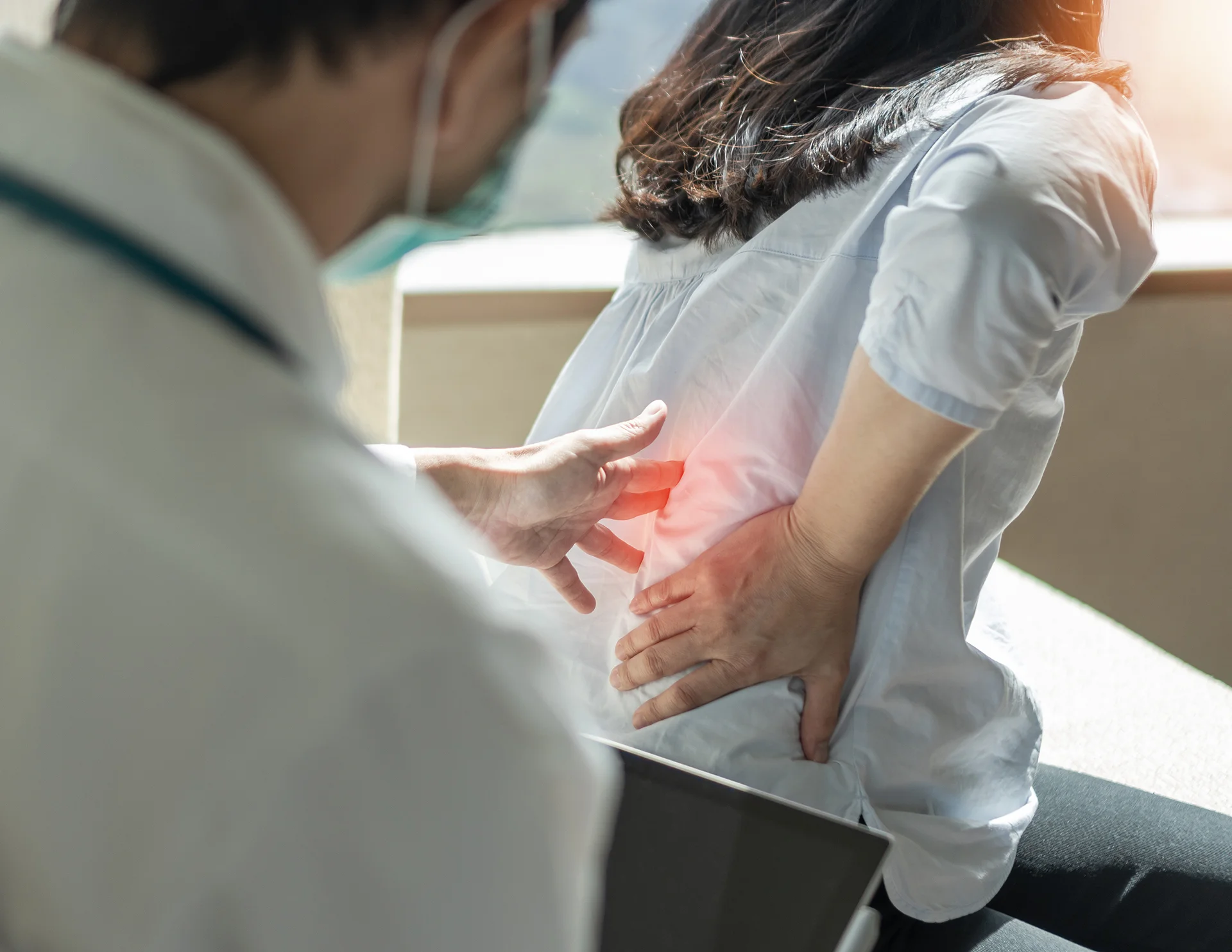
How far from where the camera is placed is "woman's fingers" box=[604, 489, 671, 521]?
0.74 metres

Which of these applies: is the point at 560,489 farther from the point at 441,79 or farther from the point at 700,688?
the point at 441,79

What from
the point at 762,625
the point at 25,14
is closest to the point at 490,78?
the point at 762,625

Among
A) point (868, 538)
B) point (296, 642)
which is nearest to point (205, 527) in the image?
point (296, 642)

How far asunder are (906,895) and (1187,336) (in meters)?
1.34

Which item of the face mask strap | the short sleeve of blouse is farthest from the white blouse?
the face mask strap

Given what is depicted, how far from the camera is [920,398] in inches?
20.9

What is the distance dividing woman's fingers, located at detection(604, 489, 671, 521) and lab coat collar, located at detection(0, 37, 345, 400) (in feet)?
1.44

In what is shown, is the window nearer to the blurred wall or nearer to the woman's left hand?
the woman's left hand

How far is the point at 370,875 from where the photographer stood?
255mm

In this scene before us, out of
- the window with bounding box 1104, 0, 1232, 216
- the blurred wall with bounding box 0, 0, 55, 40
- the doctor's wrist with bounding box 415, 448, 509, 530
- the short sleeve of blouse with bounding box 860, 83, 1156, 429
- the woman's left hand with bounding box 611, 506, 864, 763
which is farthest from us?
the window with bounding box 1104, 0, 1232, 216

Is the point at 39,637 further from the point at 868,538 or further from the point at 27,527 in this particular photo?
the point at 868,538

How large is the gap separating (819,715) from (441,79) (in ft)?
1.45

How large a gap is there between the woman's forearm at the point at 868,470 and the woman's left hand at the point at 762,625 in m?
0.01

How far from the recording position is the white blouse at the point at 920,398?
0.52m
